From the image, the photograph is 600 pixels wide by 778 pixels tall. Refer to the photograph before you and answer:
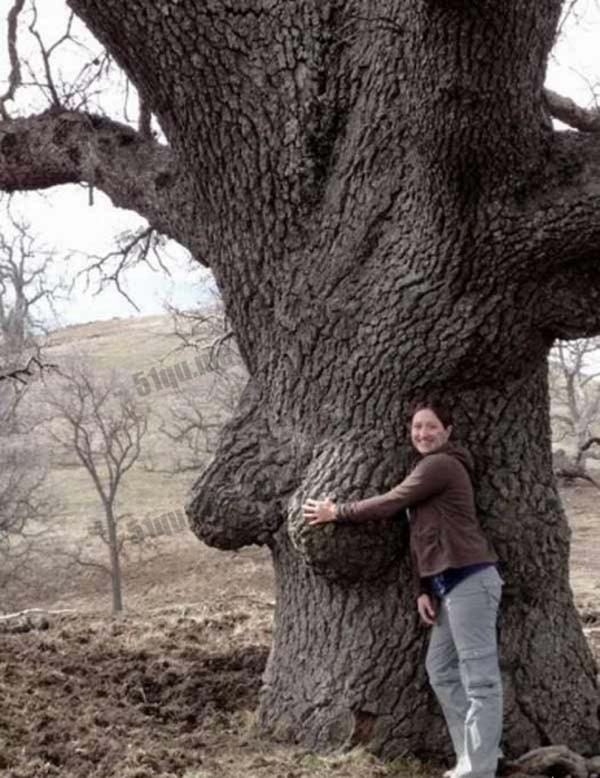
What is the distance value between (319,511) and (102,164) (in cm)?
248

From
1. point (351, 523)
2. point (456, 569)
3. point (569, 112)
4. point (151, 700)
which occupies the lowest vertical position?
point (151, 700)

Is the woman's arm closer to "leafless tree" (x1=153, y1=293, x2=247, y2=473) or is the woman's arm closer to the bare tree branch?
the bare tree branch

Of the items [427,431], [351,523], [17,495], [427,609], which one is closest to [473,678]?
[427,609]

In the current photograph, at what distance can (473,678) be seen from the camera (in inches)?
166

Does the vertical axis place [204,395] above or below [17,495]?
above

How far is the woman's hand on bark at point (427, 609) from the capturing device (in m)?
4.43

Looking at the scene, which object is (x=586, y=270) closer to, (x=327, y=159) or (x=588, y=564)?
(x=327, y=159)

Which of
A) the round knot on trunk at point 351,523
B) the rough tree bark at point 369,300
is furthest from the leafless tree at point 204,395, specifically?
the round knot on trunk at point 351,523

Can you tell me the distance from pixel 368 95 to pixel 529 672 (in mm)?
2844

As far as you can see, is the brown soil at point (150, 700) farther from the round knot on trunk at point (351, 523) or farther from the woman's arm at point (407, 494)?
the woman's arm at point (407, 494)

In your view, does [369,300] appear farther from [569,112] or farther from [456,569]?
[569,112]

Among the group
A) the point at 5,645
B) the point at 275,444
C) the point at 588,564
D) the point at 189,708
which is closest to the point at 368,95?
the point at 275,444

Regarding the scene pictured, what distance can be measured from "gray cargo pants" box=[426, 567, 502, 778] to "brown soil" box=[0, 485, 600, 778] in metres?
0.42

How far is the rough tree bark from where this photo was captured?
4109mm
